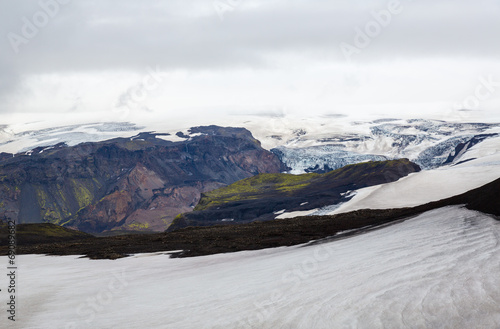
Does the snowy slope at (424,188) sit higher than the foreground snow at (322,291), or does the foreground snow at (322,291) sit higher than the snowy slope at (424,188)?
the foreground snow at (322,291)

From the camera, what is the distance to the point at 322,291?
1360 cm

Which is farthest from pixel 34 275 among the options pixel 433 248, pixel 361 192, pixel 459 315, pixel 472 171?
pixel 472 171

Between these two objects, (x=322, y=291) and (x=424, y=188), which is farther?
(x=424, y=188)

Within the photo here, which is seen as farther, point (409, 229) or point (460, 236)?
point (409, 229)

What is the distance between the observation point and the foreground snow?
1087 cm

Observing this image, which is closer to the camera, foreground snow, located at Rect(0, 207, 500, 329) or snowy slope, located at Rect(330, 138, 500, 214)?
foreground snow, located at Rect(0, 207, 500, 329)

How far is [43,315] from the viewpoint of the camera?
15805 millimetres

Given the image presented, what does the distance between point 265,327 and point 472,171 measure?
563 feet

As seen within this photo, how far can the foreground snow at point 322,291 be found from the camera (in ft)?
35.7

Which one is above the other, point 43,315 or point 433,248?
point 433,248

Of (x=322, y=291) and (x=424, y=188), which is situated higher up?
(x=322, y=291)

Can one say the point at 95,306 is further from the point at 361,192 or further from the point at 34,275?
the point at 361,192

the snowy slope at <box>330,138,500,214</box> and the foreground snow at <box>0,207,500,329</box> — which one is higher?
the foreground snow at <box>0,207,500,329</box>

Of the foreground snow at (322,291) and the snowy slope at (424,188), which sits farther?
the snowy slope at (424,188)
